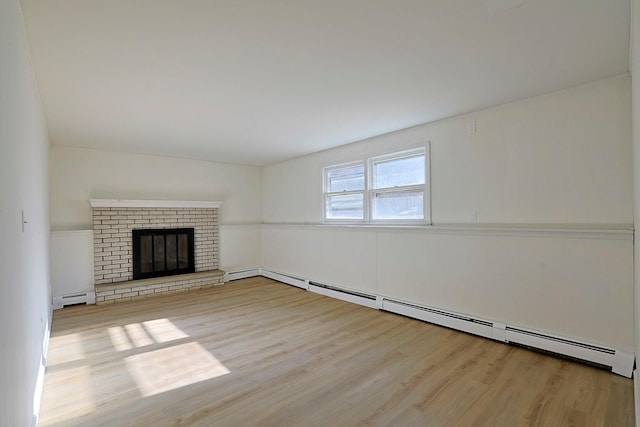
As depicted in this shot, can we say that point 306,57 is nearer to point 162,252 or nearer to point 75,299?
point 162,252

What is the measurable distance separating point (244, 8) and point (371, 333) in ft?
9.76

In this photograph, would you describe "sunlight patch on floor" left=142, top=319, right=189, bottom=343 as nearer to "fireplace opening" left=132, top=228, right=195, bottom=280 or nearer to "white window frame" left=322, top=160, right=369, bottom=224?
"fireplace opening" left=132, top=228, right=195, bottom=280

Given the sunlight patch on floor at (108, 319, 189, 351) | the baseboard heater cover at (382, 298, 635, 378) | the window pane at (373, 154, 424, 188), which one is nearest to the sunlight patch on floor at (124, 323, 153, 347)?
the sunlight patch on floor at (108, 319, 189, 351)

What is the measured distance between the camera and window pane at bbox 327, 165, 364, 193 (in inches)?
178

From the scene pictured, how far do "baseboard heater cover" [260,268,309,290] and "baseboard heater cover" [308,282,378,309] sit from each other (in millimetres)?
167

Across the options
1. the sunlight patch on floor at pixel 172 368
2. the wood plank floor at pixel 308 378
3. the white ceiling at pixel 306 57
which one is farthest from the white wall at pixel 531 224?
the sunlight patch on floor at pixel 172 368

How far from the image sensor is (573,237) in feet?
8.48

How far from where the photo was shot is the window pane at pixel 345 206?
14.9ft

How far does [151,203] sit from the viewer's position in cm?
499

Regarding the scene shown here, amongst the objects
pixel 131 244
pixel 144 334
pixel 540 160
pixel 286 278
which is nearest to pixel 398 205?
pixel 540 160

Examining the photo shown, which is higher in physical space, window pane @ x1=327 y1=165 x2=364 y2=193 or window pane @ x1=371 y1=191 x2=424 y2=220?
window pane @ x1=327 y1=165 x2=364 y2=193

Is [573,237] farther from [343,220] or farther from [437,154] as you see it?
[343,220]

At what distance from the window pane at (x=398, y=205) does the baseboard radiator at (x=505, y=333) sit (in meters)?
1.08

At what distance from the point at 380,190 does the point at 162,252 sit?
148 inches
